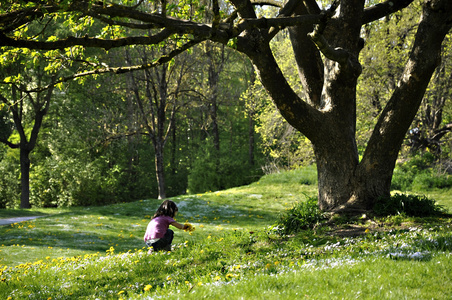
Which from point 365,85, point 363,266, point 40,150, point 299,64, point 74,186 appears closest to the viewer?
point 363,266

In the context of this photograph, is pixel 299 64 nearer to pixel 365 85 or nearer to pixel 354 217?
pixel 354 217

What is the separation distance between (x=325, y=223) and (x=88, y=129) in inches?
991

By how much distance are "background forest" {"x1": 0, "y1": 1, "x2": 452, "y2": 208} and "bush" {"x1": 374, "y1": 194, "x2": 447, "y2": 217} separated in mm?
10693

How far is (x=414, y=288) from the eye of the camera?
12.5ft

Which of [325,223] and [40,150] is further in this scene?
[40,150]

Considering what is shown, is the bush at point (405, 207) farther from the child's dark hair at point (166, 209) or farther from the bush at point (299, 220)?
the child's dark hair at point (166, 209)

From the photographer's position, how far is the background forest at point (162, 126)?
1981 centimetres

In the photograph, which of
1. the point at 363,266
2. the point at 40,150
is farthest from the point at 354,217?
the point at 40,150

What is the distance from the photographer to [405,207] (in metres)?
7.98

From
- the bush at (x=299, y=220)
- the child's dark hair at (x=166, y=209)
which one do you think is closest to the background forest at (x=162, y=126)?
the child's dark hair at (x=166, y=209)

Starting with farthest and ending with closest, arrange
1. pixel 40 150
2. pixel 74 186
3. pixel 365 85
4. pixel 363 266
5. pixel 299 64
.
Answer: pixel 40 150, pixel 74 186, pixel 365 85, pixel 299 64, pixel 363 266

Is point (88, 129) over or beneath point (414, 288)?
over

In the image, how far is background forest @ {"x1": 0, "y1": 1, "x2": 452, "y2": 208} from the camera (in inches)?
780

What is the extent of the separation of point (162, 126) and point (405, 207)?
18.3 meters
